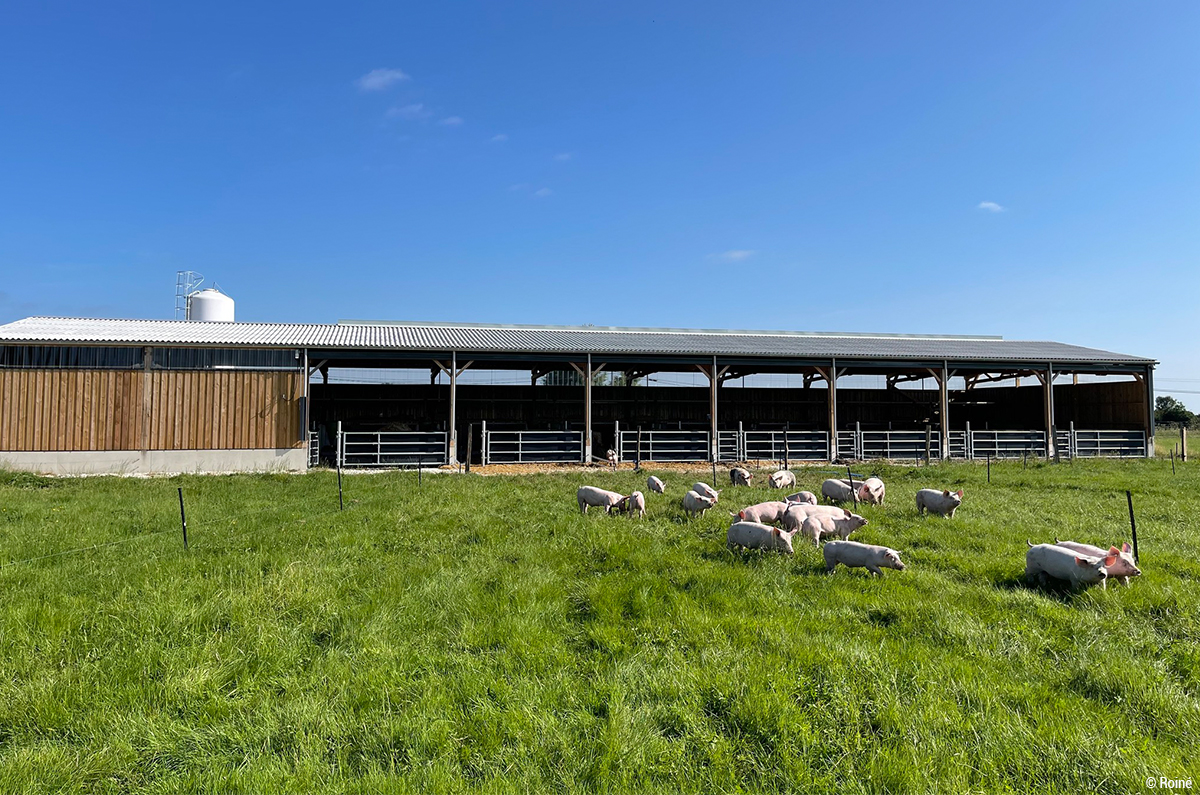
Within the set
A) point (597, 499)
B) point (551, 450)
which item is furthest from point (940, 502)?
point (551, 450)

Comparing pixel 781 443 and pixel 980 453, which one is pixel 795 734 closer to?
pixel 781 443

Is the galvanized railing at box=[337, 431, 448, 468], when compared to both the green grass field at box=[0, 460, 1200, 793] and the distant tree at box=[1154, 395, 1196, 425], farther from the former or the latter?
the distant tree at box=[1154, 395, 1196, 425]

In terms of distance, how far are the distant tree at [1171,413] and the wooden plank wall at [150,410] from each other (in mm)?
62014

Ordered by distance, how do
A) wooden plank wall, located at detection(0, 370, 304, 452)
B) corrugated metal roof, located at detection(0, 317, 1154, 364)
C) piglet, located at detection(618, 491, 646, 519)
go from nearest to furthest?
piglet, located at detection(618, 491, 646, 519) < wooden plank wall, located at detection(0, 370, 304, 452) < corrugated metal roof, located at detection(0, 317, 1154, 364)

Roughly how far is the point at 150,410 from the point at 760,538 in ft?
65.9

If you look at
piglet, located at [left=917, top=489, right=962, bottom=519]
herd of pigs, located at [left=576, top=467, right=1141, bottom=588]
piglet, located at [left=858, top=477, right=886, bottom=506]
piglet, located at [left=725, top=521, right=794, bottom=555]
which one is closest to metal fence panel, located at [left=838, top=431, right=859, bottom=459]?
herd of pigs, located at [left=576, top=467, right=1141, bottom=588]

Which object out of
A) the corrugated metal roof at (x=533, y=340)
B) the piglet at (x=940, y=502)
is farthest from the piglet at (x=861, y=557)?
the corrugated metal roof at (x=533, y=340)

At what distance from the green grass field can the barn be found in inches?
509

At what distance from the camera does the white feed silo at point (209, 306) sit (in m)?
32.3

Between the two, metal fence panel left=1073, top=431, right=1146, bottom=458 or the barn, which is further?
metal fence panel left=1073, top=431, right=1146, bottom=458

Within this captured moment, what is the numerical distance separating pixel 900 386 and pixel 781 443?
14.6 meters

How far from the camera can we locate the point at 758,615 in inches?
205

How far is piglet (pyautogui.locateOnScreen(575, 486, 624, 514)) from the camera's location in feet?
35.1

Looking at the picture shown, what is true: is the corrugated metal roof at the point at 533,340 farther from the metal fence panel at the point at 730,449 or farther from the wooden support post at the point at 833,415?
the metal fence panel at the point at 730,449
